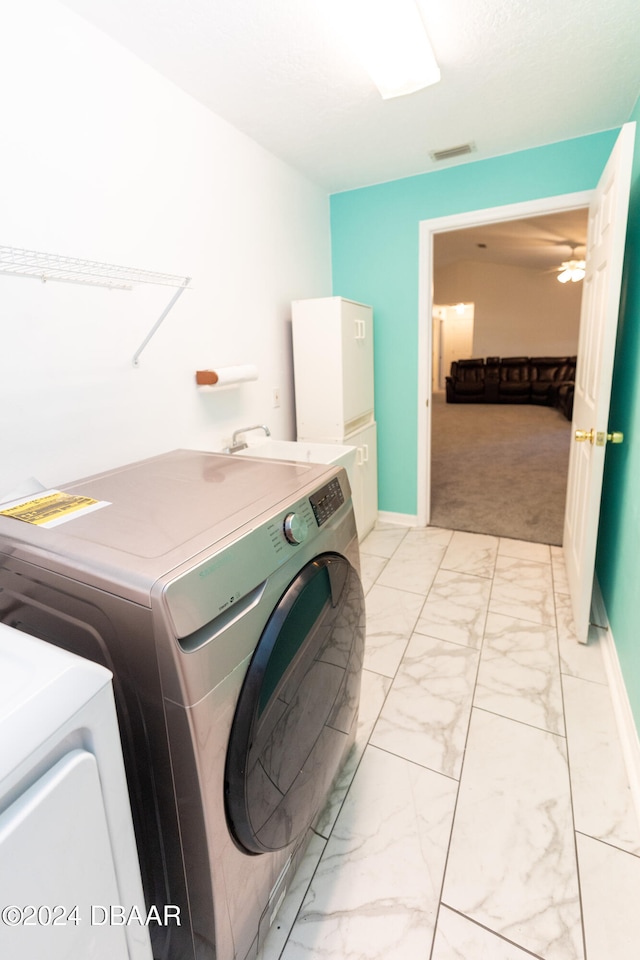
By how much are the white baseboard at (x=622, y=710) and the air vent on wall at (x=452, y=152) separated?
8.00ft

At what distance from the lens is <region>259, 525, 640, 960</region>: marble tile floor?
40.8 inches

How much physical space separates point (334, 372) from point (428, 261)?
1.01 metres

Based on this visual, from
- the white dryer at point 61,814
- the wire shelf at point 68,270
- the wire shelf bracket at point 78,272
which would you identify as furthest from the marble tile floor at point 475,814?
the wire shelf at point 68,270

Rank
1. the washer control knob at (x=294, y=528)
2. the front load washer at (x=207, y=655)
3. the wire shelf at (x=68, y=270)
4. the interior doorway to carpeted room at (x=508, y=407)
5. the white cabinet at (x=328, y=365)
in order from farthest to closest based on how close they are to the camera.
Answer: the interior doorway to carpeted room at (x=508, y=407)
the white cabinet at (x=328, y=365)
the wire shelf at (x=68, y=270)
the washer control knob at (x=294, y=528)
the front load washer at (x=207, y=655)

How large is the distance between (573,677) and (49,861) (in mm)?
1872

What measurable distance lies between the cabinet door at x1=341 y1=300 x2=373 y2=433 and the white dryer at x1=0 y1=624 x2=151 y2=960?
7.22 ft

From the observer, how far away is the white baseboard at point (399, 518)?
3248 mm

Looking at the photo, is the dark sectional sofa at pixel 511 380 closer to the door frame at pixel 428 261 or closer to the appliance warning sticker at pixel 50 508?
the door frame at pixel 428 261

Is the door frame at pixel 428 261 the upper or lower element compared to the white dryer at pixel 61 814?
upper

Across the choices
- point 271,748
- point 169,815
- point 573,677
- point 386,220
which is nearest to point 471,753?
point 573,677

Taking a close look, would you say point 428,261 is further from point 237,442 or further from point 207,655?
point 207,655

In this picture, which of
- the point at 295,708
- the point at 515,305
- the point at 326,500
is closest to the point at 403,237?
the point at 326,500

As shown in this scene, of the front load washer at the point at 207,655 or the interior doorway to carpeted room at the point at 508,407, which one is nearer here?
the front load washer at the point at 207,655

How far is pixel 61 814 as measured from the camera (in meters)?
0.51
